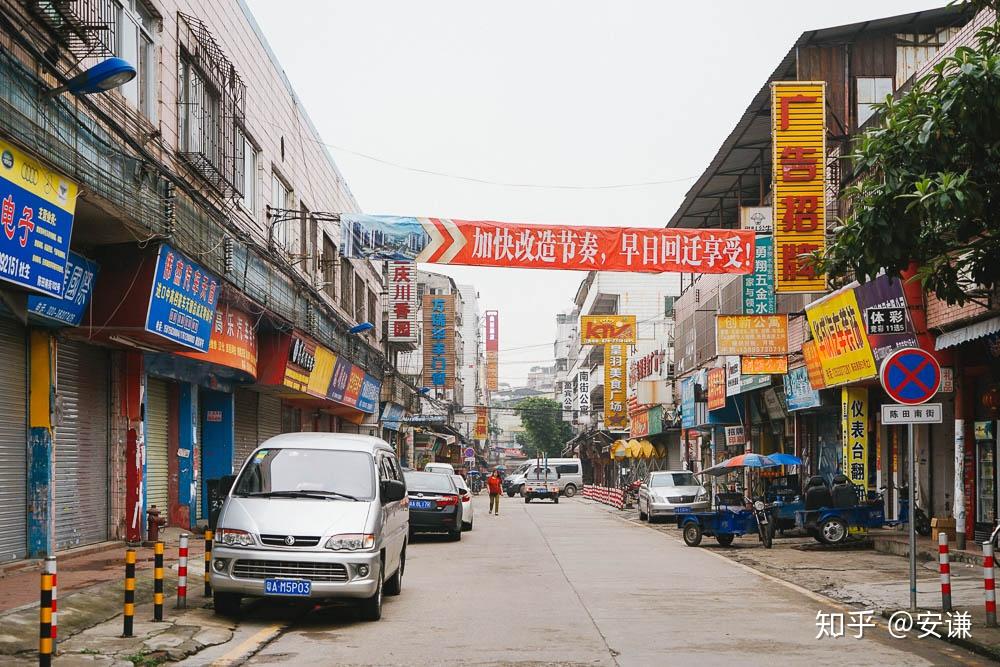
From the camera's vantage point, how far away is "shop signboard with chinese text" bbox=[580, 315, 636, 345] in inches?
2442

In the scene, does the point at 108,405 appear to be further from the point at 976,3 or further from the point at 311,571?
the point at 976,3

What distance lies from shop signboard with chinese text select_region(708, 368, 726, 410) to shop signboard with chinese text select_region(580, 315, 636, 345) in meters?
22.1

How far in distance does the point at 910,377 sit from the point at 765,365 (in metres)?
16.4

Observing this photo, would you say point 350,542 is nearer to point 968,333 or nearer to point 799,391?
point 968,333

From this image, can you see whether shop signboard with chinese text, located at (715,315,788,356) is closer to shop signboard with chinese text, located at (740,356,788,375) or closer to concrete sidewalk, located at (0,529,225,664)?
shop signboard with chinese text, located at (740,356,788,375)

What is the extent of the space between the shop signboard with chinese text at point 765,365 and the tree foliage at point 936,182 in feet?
56.2

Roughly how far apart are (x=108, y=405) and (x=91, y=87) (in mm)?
6910

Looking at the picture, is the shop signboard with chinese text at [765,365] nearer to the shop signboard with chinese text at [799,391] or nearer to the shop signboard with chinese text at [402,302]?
the shop signboard with chinese text at [799,391]

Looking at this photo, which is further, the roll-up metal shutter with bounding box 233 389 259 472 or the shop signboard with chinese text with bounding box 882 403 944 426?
the roll-up metal shutter with bounding box 233 389 259 472

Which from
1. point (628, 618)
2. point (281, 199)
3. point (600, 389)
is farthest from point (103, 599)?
point (600, 389)

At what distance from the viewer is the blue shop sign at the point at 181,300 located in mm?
14961

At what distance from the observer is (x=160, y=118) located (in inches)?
722

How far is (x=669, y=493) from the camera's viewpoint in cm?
3341

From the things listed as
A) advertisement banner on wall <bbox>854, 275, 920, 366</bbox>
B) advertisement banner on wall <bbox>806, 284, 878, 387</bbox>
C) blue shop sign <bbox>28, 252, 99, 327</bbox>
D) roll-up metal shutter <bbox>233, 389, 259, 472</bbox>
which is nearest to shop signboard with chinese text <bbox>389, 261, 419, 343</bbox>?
roll-up metal shutter <bbox>233, 389, 259, 472</bbox>
